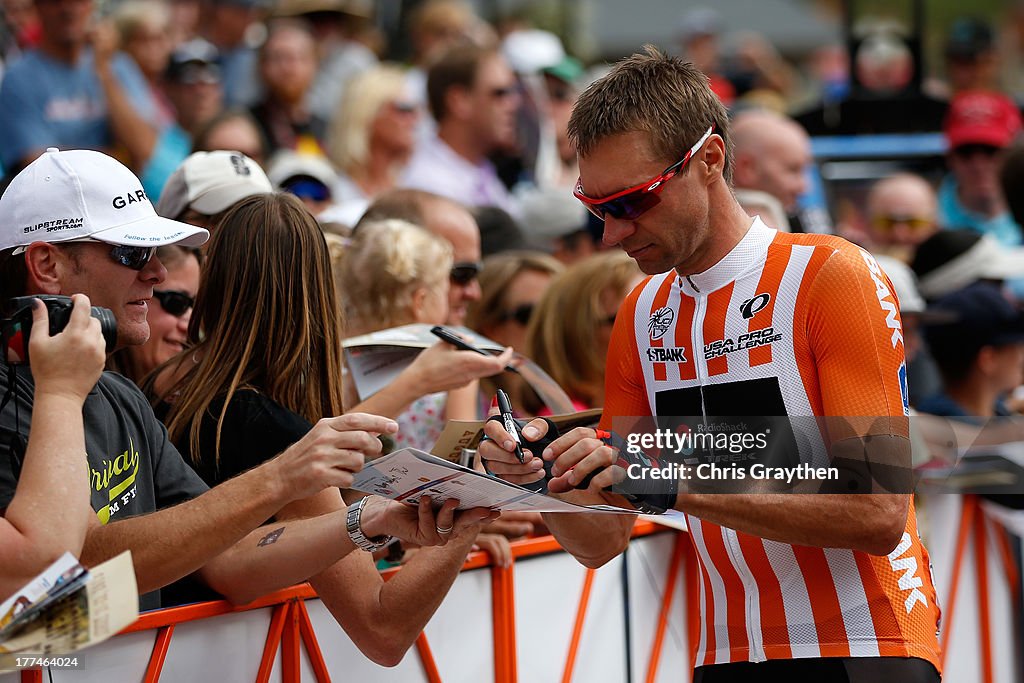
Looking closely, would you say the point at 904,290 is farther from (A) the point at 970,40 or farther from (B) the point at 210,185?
(A) the point at 970,40

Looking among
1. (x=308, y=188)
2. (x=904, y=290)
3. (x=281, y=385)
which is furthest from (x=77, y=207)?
(x=904, y=290)

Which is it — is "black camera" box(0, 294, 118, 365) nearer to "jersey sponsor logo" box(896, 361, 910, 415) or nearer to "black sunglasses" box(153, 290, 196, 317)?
"black sunglasses" box(153, 290, 196, 317)

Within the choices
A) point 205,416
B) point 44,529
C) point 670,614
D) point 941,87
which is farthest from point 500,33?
point 44,529

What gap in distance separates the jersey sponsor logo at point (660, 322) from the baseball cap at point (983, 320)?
11.5 feet

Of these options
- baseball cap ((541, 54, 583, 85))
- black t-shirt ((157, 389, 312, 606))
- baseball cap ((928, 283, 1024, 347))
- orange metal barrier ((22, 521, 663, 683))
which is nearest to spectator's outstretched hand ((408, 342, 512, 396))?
orange metal barrier ((22, 521, 663, 683))

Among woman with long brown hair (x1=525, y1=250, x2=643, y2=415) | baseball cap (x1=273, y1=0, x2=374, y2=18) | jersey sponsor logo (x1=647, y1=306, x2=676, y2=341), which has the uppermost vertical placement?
baseball cap (x1=273, y1=0, x2=374, y2=18)

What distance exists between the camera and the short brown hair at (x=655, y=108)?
10.6 ft

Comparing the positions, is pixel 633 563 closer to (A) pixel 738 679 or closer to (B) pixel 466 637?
(B) pixel 466 637

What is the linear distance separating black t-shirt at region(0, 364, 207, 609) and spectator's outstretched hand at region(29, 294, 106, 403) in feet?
0.82

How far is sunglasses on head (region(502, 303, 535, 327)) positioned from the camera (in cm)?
598

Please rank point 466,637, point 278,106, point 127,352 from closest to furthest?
point 466,637 → point 127,352 → point 278,106

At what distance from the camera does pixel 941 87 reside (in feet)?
39.9

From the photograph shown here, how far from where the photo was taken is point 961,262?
26.0 ft

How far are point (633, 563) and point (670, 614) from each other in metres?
0.30
